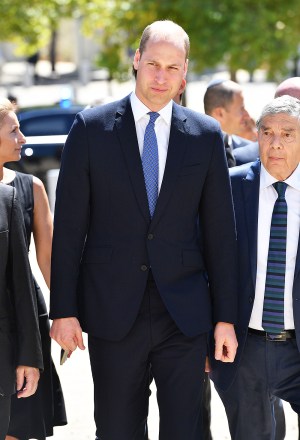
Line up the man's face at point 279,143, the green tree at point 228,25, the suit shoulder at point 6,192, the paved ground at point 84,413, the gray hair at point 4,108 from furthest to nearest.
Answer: the green tree at point 228,25, the paved ground at point 84,413, the gray hair at point 4,108, the man's face at point 279,143, the suit shoulder at point 6,192

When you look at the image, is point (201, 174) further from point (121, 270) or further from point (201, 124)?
point (121, 270)

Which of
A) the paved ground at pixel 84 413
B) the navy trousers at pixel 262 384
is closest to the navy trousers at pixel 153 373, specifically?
the navy trousers at pixel 262 384

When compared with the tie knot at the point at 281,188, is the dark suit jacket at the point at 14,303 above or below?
below

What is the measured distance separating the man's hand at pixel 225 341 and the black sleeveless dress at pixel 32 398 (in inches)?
35.7

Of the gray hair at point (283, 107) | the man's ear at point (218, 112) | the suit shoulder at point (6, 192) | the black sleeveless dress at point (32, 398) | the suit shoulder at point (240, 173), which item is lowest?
the black sleeveless dress at point (32, 398)

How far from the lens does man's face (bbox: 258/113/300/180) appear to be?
4031 millimetres

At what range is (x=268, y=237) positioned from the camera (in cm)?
405

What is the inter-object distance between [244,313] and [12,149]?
1.34m

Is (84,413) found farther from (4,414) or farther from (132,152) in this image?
(132,152)

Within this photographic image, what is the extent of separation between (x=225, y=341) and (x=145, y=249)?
527mm

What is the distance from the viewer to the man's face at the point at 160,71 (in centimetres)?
381

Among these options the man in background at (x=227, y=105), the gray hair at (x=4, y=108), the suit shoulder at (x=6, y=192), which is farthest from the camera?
the man in background at (x=227, y=105)

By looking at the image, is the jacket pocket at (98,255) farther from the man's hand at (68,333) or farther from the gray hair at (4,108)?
the gray hair at (4,108)

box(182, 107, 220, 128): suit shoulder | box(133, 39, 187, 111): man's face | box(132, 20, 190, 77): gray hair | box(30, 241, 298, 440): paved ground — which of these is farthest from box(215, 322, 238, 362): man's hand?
box(30, 241, 298, 440): paved ground
